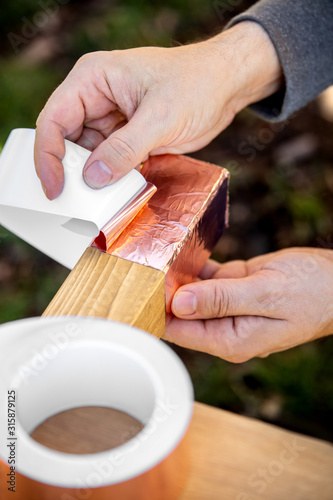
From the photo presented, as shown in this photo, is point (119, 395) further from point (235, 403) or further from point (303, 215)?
point (303, 215)

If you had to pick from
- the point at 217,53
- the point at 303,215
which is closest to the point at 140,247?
the point at 217,53

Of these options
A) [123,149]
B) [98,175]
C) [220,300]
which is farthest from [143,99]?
[220,300]

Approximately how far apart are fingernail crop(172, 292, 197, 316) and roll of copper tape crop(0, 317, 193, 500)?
0.21 meters

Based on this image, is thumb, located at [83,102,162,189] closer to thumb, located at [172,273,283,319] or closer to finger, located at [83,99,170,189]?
finger, located at [83,99,170,189]

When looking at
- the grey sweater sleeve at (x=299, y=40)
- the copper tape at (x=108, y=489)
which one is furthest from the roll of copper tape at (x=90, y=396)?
the grey sweater sleeve at (x=299, y=40)

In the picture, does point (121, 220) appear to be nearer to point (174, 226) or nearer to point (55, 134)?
point (174, 226)

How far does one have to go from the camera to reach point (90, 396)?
61 centimetres

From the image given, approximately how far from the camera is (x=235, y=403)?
4.91ft

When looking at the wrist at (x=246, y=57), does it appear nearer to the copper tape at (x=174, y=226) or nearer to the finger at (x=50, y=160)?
the copper tape at (x=174, y=226)

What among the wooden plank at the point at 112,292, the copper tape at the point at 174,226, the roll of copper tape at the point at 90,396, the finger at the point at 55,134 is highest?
the finger at the point at 55,134

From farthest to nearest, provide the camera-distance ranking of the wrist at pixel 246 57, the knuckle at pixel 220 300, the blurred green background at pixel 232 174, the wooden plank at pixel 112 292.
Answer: the blurred green background at pixel 232 174, the wrist at pixel 246 57, the knuckle at pixel 220 300, the wooden plank at pixel 112 292

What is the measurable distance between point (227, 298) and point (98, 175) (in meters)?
0.33

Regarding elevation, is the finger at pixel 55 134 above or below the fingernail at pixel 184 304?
above

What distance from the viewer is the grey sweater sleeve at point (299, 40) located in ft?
3.66
